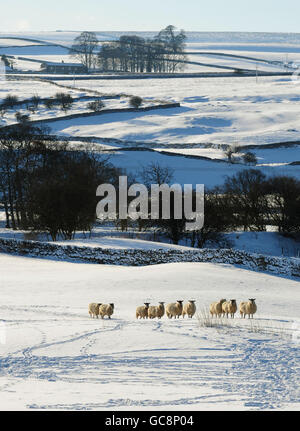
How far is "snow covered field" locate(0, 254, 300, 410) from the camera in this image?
1152cm

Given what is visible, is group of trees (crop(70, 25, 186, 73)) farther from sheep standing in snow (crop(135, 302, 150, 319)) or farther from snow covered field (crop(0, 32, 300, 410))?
sheep standing in snow (crop(135, 302, 150, 319))

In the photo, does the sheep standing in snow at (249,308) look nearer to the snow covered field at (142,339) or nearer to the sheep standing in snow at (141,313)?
the snow covered field at (142,339)

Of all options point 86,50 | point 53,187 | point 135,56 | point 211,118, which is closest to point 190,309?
point 53,187

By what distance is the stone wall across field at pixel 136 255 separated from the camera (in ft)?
99.2

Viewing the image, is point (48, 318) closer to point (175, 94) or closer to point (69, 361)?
point (69, 361)

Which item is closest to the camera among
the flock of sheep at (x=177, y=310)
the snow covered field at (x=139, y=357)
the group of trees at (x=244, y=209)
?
the snow covered field at (x=139, y=357)

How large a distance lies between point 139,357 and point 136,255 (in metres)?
17.7

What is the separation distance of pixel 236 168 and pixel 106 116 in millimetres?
30606

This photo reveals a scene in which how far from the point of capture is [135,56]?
151500 mm

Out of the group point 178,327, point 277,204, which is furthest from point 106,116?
point 178,327

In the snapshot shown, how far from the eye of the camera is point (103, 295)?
22.5 meters

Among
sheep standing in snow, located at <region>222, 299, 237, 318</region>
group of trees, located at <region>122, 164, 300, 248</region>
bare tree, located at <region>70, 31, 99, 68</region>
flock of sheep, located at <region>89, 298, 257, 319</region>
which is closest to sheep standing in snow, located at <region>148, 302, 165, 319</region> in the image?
flock of sheep, located at <region>89, 298, 257, 319</region>

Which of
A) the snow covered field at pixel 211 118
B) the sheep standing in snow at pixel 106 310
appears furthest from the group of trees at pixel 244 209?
the sheep standing in snow at pixel 106 310

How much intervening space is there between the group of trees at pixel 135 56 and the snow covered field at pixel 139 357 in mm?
132308
